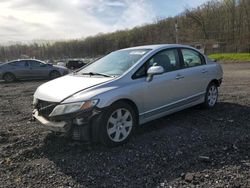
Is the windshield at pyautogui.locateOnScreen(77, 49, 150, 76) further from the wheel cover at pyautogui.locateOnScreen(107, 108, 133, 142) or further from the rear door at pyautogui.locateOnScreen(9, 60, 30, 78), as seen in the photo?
the rear door at pyautogui.locateOnScreen(9, 60, 30, 78)

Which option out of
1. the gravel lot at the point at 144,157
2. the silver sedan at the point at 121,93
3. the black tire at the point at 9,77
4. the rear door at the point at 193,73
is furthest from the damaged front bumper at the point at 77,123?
the black tire at the point at 9,77

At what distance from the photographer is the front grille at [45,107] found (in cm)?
511

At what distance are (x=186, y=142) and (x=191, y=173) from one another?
120 cm

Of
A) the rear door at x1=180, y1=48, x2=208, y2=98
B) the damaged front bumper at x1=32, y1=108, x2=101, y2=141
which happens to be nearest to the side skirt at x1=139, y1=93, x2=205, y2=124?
the rear door at x1=180, y1=48, x2=208, y2=98

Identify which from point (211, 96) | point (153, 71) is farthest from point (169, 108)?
point (211, 96)

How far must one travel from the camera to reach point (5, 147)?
17.9 feet

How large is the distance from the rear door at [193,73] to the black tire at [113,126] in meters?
1.74

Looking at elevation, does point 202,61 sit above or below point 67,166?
above

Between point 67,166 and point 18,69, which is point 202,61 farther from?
point 18,69

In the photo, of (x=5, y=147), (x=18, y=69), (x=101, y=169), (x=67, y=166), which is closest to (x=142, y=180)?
(x=101, y=169)

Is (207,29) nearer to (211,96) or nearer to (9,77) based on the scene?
(9,77)

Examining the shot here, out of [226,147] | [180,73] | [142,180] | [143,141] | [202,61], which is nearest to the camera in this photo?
[142,180]

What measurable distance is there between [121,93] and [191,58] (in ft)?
8.68

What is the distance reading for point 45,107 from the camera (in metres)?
5.23
